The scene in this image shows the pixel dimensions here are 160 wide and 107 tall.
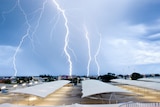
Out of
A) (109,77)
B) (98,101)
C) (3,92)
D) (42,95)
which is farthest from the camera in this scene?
(109,77)

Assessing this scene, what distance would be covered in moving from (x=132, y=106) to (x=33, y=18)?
1160 inches

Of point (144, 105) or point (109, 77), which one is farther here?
Answer: point (109, 77)

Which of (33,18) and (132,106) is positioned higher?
(33,18)

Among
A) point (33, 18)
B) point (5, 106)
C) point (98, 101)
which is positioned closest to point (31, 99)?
point (98, 101)

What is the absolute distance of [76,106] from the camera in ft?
44.7

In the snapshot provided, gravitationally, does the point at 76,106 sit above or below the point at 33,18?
below

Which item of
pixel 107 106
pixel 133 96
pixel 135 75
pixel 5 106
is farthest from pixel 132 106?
pixel 135 75

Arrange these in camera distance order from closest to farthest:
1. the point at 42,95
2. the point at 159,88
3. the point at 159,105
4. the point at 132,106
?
the point at 132,106 → the point at 159,105 → the point at 42,95 → the point at 159,88

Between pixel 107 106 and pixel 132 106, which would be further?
pixel 107 106

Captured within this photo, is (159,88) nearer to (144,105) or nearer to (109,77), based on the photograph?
(144,105)

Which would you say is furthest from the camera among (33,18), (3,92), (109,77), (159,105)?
→ (109,77)

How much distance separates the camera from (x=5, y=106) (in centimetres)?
1367

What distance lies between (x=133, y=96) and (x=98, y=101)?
745 centimetres

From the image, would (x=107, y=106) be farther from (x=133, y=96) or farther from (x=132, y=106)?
(x=133, y=96)
